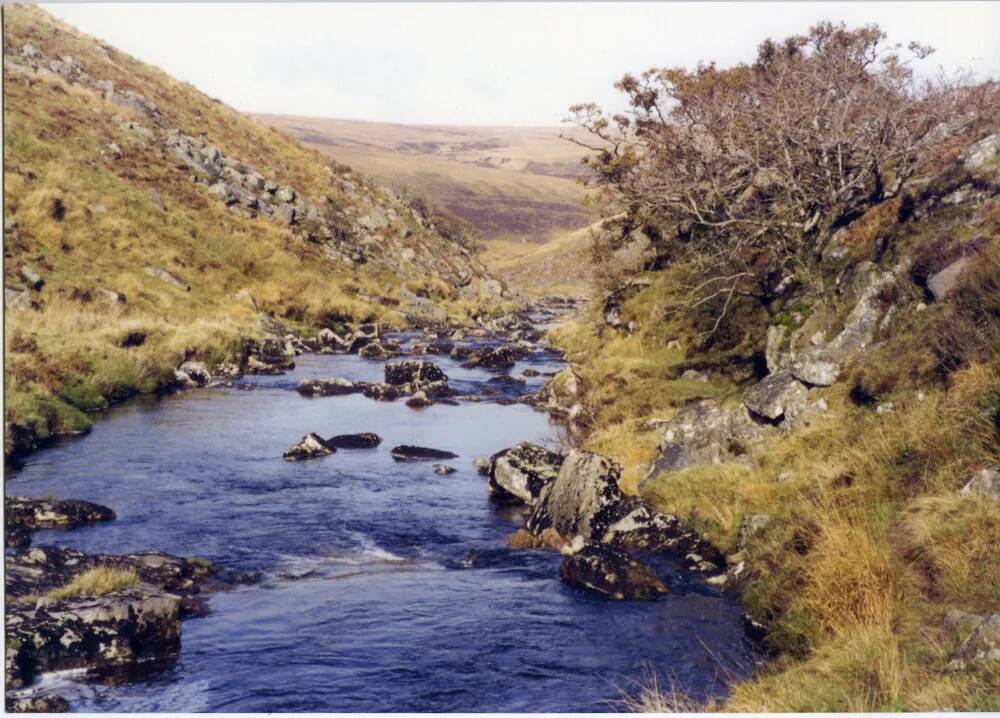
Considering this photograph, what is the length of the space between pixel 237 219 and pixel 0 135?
38.7 meters

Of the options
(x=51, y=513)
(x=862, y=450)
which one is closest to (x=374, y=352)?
(x=51, y=513)

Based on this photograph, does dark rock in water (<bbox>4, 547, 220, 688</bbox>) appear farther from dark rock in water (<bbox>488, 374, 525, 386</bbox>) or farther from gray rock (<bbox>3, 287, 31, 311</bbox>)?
dark rock in water (<bbox>488, 374, 525, 386</bbox>)

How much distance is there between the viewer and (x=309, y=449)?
20016 mm

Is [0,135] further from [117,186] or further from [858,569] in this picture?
[117,186]

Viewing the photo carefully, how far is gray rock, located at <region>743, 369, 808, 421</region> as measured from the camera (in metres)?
16.1

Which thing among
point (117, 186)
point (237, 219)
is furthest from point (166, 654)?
point (237, 219)

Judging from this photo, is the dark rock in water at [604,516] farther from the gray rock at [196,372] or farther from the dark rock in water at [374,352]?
the dark rock in water at [374,352]

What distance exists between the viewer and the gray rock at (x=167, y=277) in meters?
35.6

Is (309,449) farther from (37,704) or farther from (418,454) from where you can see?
(37,704)

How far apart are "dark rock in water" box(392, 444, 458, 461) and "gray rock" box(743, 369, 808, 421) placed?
276 inches

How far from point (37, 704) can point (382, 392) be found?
18655mm

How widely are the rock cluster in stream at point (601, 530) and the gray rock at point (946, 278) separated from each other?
5.64 metres

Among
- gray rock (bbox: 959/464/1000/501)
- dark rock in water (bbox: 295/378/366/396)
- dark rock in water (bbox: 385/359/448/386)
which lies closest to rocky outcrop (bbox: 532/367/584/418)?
dark rock in water (bbox: 385/359/448/386)

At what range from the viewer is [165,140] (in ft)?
170
